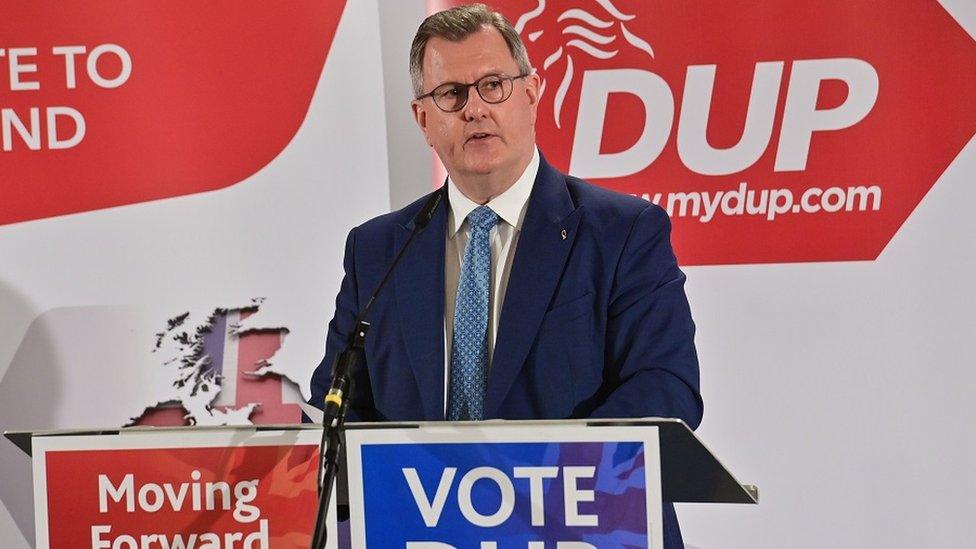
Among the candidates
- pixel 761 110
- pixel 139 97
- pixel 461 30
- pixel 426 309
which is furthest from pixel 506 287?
pixel 139 97

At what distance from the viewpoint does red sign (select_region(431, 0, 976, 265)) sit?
3.28 meters

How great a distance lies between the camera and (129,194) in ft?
11.5

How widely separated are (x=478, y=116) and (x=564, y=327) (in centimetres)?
45

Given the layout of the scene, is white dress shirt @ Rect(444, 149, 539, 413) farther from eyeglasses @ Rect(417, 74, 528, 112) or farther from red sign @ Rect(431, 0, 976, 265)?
red sign @ Rect(431, 0, 976, 265)

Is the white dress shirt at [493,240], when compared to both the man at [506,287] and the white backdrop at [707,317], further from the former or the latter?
the white backdrop at [707,317]

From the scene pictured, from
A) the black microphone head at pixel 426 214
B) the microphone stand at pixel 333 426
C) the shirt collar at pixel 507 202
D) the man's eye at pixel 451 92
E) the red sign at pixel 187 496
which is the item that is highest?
the man's eye at pixel 451 92

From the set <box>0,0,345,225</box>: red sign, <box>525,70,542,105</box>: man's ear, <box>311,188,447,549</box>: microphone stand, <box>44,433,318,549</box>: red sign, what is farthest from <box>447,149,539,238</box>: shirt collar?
<box>0,0,345,225</box>: red sign

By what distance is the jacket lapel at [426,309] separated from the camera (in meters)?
2.09

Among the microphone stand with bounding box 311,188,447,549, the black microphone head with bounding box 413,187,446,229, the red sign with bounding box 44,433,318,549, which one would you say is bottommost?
the red sign with bounding box 44,433,318,549

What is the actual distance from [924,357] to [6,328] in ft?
9.13

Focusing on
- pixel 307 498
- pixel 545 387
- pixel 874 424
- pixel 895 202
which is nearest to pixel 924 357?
pixel 874 424

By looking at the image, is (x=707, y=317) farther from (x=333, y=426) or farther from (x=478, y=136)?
(x=333, y=426)

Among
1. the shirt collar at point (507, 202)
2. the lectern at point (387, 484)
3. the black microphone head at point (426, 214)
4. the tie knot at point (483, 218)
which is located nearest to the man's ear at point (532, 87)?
the shirt collar at point (507, 202)

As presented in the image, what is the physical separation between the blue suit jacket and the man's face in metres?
0.10
